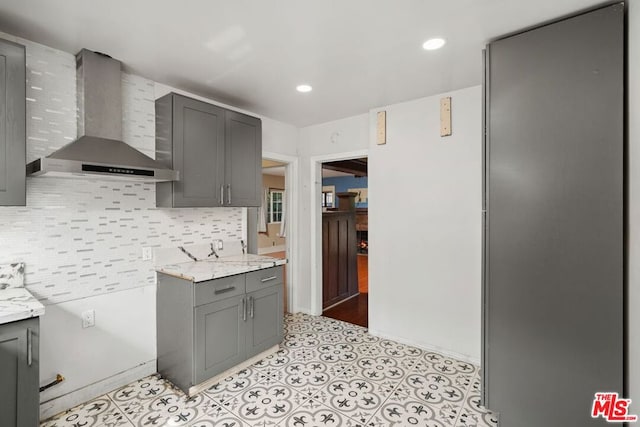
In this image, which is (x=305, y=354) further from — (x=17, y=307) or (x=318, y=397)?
(x=17, y=307)

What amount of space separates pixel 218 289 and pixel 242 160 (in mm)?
1239

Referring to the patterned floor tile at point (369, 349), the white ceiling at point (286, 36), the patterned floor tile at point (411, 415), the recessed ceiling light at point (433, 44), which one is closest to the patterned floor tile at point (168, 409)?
the patterned floor tile at point (411, 415)

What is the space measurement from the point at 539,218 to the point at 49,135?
3178mm

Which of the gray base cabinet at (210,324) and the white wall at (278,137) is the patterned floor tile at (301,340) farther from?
the white wall at (278,137)

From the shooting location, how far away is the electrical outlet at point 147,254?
8.32 ft

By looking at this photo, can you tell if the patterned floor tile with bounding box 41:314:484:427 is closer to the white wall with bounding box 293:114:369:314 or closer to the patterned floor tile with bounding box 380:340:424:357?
the patterned floor tile with bounding box 380:340:424:357

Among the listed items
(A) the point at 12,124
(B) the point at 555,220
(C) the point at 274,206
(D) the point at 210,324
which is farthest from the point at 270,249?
(B) the point at 555,220

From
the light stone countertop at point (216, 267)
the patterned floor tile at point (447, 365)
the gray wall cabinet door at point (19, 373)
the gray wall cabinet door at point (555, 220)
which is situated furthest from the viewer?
the patterned floor tile at point (447, 365)

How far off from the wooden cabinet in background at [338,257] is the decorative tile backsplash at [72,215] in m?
2.20

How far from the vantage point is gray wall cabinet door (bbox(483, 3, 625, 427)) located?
1598 millimetres

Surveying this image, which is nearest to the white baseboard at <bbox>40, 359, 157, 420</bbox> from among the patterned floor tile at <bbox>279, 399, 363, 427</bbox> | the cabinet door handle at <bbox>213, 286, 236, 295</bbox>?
the cabinet door handle at <bbox>213, 286, 236, 295</bbox>

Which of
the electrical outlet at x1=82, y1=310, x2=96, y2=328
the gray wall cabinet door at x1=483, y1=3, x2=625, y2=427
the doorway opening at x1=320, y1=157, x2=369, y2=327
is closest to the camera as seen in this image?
the gray wall cabinet door at x1=483, y1=3, x2=625, y2=427

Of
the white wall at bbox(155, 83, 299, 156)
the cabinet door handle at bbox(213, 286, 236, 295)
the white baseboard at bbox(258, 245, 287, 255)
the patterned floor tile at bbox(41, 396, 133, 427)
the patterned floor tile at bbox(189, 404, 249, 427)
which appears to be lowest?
the patterned floor tile at bbox(41, 396, 133, 427)

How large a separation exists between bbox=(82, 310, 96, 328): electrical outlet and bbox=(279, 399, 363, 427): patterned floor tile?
1550 mm
